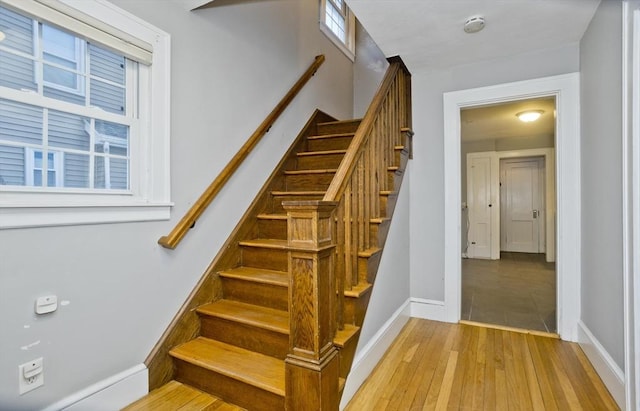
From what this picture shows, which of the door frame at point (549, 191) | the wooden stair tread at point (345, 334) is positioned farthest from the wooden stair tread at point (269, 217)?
the door frame at point (549, 191)

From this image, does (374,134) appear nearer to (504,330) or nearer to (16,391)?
(504,330)

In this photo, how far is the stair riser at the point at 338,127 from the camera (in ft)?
11.3

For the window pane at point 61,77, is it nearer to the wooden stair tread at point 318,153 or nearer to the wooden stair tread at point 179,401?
the wooden stair tread at point 179,401

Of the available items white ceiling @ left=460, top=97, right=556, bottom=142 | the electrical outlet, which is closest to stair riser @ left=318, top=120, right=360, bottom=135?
white ceiling @ left=460, top=97, right=556, bottom=142

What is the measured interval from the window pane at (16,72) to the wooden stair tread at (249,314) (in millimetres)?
1452

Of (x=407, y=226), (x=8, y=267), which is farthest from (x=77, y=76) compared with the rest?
(x=407, y=226)

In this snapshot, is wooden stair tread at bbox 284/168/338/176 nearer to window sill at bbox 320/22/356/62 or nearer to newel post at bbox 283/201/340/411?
newel post at bbox 283/201/340/411

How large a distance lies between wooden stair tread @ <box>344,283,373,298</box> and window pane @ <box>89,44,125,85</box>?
1696 millimetres

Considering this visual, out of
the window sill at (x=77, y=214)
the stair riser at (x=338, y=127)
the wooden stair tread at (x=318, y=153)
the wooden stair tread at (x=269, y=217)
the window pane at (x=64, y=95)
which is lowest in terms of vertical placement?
the wooden stair tread at (x=269, y=217)

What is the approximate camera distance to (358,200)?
196 centimetres

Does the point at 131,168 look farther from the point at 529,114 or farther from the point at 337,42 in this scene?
the point at 529,114

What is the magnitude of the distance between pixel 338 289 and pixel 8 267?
4.64 ft

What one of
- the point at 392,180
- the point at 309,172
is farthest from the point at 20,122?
the point at 392,180

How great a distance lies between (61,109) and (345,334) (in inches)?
68.8
